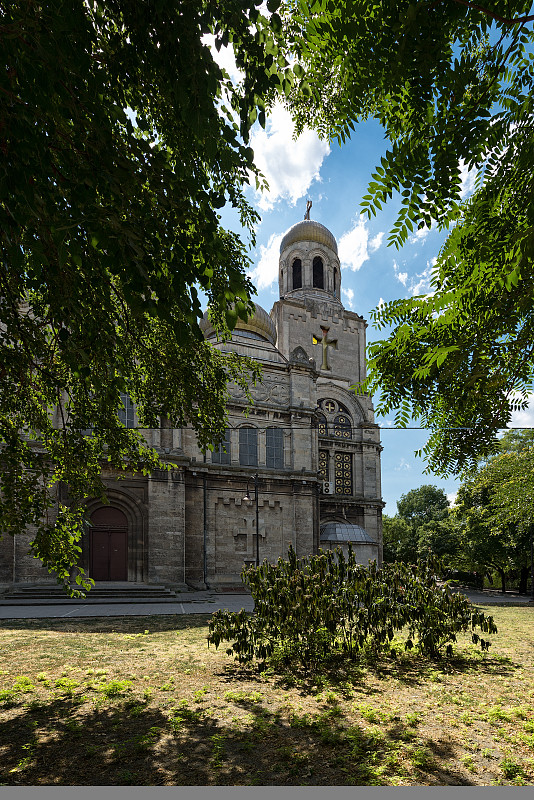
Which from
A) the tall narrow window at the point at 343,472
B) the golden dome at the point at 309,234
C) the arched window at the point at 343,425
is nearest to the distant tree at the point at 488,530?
the tall narrow window at the point at 343,472

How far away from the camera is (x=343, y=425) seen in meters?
33.8

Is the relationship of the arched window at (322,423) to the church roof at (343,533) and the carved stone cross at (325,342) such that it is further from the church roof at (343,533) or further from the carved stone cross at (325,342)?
the church roof at (343,533)

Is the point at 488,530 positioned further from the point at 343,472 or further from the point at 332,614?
the point at 332,614

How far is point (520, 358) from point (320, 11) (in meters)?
4.31

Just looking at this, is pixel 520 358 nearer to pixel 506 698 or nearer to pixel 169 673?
pixel 506 698

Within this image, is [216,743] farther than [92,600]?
No

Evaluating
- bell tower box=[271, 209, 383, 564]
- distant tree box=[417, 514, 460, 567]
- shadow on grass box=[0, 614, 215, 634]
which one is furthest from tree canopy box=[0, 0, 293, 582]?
distant tree box=[417, 514, 460, 567]

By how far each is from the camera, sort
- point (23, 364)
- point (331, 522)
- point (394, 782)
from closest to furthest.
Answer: point (394, 782)
point (23, 364)
point (331, 522)

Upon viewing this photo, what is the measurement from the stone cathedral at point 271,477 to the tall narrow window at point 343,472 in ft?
0.22

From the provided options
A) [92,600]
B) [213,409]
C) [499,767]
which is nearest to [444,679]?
[499,767]

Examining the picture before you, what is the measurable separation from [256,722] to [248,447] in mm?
23793

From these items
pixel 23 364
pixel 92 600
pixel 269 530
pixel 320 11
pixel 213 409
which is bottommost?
pixel 92 600

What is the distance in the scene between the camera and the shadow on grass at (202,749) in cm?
398

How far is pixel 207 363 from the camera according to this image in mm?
8031
